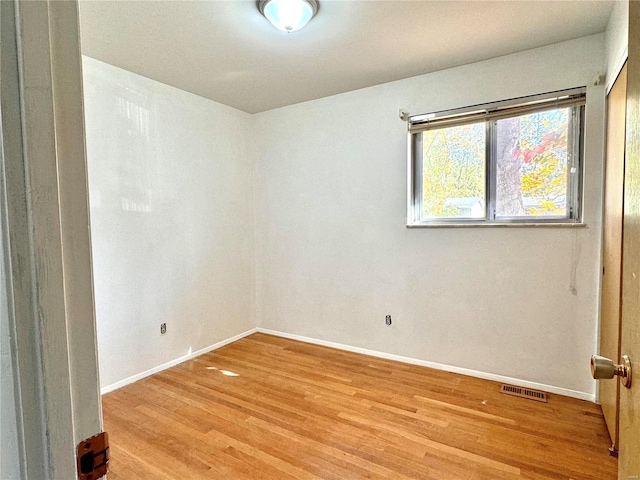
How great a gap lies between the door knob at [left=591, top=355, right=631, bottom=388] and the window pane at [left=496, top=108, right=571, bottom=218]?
2.19m

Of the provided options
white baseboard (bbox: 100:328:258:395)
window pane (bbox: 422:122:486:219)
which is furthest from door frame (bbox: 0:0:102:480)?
window pane (bbox: 422:122:486:219)

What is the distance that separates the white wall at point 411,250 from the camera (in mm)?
2484

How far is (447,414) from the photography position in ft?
7.59

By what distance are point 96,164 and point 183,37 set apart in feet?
3.84

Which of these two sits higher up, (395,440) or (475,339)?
(475,339)

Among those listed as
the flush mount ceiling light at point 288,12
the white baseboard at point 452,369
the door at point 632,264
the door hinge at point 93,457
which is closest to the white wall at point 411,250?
the white baseboard at point 452,369

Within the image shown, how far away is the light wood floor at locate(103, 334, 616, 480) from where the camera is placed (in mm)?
1820

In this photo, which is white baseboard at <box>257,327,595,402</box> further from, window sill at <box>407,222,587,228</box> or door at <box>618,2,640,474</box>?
door at <box>618,2,640,474</box>

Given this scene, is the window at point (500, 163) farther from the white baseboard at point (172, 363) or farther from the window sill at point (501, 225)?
the white baseboard at point (172, 363)

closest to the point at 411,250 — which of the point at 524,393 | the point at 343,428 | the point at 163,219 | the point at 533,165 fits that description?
the point at 533,165

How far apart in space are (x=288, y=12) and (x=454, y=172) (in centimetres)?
185

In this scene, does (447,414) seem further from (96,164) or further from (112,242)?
(96,164)

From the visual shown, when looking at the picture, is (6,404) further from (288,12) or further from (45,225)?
(288,12)

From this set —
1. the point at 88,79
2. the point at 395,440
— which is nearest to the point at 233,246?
the point at 88,79
